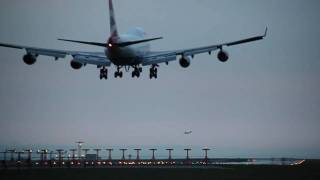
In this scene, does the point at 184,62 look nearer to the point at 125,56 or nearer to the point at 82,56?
the point at 125,56

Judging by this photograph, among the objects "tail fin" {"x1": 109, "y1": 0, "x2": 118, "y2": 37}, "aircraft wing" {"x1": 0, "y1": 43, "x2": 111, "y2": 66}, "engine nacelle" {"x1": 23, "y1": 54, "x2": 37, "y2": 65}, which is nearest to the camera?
"engine nacelle" {"x1": 23, "y1": 54, "x2": 37, "y2": 65}

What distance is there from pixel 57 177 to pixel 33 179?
15.2ft

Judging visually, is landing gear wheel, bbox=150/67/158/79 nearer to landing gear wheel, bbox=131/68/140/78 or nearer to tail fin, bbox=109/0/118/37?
landing gear wheel, bbox=131/68/140/78

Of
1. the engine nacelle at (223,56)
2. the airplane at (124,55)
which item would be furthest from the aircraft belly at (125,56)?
the engine nacelle at (223,56)

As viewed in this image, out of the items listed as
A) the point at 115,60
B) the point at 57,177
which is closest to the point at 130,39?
the point at 115,60

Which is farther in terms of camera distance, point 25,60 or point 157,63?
point 157,63

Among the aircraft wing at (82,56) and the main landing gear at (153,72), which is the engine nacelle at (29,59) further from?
the main landing gear at (153,72)

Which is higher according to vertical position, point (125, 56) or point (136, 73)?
point (125, 56)

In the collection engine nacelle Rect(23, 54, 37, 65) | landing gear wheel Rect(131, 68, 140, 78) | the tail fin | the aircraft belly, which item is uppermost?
the tail fin

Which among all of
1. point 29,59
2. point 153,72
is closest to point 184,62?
point 153,72

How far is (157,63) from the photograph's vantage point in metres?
99.2

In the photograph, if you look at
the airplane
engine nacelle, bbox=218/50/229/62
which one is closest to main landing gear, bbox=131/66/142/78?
the airplane

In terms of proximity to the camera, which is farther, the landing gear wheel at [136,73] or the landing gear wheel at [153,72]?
the landing gear wheel at [153,72]

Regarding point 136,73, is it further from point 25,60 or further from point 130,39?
point 25,60
